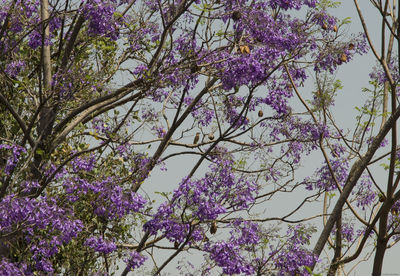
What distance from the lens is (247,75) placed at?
10.3m

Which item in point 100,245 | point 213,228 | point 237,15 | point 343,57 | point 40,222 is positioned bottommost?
point 40,222

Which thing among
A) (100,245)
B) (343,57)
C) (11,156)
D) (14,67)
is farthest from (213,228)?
(14,67)

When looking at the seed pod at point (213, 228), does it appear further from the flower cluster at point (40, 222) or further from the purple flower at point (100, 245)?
the flower cluster at point (40, 222)

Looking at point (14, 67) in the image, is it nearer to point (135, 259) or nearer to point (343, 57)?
point (135, 259)

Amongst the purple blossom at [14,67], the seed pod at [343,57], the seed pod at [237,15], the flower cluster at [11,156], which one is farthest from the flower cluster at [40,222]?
the seed pod at [343,57]

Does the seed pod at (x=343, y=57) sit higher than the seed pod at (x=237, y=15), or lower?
higher

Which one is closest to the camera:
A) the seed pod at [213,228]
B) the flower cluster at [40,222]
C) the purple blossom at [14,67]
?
the flower cluster at [40,222]

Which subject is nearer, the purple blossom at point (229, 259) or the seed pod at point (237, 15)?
the purple blossom at point (229, 259)

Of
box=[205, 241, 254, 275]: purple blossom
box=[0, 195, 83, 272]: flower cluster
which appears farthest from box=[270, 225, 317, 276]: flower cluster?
box=[0, 195, 83, 272]: flower cluster

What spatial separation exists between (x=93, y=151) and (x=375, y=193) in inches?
240

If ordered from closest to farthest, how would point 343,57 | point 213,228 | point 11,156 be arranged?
point 11,156
point 213,228
point 343,57

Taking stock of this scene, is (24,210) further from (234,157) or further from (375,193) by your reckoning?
(375,193)

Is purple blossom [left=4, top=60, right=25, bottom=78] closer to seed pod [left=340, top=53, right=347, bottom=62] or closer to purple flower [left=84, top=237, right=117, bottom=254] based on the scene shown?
purple flower [left=84, top=237, right=117, bottom=254]

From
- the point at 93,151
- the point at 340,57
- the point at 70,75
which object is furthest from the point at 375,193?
the point at 70,75
